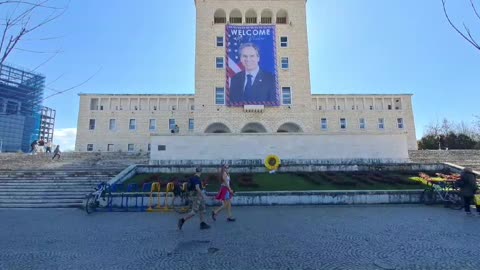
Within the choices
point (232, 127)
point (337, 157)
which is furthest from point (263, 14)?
point (337, 157)

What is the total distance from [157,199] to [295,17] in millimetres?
26115

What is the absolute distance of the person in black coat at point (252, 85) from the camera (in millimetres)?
27828

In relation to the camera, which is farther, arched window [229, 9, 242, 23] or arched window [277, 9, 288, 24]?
arched window [277, 9, 288, 24]

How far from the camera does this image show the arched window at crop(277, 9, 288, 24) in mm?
30594

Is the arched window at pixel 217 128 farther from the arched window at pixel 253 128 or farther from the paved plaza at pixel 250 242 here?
the paved plaza at pixel 250 242

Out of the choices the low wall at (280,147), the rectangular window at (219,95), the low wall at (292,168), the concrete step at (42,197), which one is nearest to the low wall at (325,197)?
the concrete step at (42,197)


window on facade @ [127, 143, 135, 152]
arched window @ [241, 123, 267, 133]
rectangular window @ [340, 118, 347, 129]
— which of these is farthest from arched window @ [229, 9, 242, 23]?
window on facade @ [127, 143, 135, 152]

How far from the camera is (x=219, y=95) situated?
28.4 m

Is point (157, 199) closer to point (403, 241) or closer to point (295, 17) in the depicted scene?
point (403, 241)

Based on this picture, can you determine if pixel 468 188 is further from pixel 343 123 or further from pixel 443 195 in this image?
pixel 343 123

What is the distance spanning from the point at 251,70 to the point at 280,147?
31.8 feet

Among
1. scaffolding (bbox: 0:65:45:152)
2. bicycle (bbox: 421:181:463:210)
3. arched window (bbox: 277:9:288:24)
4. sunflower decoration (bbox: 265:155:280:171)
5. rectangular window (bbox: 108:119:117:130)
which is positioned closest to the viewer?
scaffolding (bbox: 0:65:45:152)

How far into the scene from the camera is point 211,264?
4688 millimetres

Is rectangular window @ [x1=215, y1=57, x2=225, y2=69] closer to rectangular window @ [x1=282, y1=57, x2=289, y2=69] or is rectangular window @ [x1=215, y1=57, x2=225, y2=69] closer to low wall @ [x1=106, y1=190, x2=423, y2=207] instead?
rectangular window @ [x1=282, y1=57, x2=289, y2=69]
